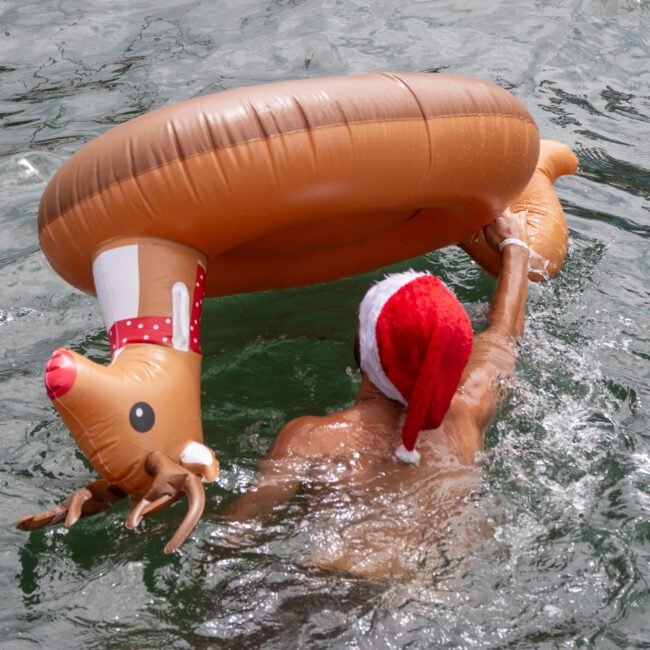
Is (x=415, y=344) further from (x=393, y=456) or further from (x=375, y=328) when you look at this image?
(x=393, y=456)

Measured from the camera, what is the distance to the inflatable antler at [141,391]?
2.92m

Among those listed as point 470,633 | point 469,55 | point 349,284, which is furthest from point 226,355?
point 469,55

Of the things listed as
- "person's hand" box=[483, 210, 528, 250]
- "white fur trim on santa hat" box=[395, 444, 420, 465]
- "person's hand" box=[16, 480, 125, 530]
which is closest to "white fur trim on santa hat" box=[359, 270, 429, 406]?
"white fur trim on santa hat" box=[395, 444, 420, 465]

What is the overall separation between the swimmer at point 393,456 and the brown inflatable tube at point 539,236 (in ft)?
4.42

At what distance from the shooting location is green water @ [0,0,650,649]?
2.89 meters

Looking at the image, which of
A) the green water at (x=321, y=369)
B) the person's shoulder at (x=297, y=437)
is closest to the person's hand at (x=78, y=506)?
the green water at (x=321, y=369)

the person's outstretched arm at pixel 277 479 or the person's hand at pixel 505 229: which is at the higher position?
the person's hand at pixel 505 229

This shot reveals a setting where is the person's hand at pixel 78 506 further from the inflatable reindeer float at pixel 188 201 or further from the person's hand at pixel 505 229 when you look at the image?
the person's hand at pixel 505 229

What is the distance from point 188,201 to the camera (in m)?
3.23

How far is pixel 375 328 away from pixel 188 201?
742mm

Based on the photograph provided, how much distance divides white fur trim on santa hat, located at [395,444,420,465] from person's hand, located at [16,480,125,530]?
0.85m

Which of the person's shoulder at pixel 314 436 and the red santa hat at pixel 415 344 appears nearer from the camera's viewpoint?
the red santa hat at pixel 415 344

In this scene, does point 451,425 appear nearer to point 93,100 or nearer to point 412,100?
point 412,100

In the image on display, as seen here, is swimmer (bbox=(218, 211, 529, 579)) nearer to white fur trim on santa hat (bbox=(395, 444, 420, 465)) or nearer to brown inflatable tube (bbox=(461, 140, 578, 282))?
white fur trim on santa hat (bbox=(395, 444, 420, 465))
